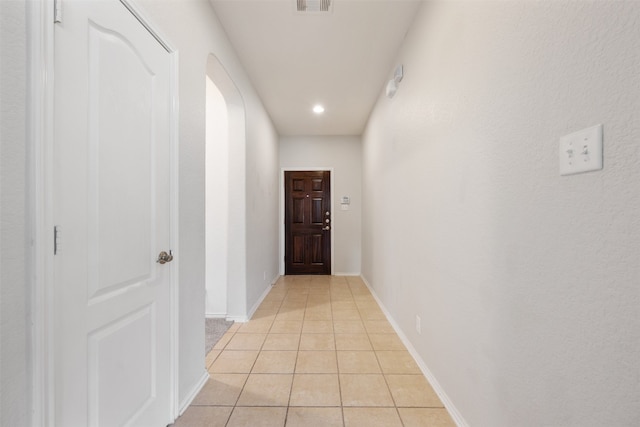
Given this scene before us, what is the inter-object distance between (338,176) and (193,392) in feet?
14.3

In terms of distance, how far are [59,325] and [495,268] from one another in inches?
62.3

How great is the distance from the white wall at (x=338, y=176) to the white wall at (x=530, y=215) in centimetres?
355

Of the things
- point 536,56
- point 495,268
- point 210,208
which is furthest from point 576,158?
point 210,208

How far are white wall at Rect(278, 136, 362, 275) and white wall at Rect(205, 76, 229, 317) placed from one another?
2.22 m

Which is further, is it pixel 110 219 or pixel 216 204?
pixel 216 204

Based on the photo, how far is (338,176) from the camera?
18.5 ft

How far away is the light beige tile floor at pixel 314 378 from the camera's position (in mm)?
1673

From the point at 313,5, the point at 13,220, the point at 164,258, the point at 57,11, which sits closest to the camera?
the point at 13,220

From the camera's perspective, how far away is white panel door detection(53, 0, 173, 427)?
983 millimetres

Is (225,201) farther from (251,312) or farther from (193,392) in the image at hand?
(193,392)

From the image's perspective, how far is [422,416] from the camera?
167 centimetres

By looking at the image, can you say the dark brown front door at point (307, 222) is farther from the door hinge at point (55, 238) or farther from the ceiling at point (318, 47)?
the door hinge at point (55, 238)

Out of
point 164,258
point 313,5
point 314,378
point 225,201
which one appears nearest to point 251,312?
point 225,201

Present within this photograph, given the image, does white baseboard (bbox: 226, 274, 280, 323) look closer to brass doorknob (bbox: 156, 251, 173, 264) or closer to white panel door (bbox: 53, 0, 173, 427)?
white panel door (bbox: 53, 0, 173, 427)
